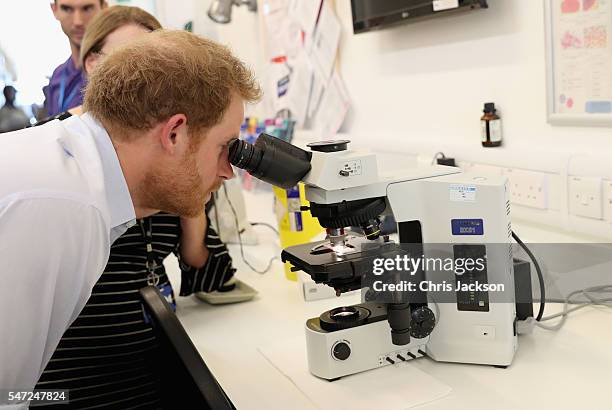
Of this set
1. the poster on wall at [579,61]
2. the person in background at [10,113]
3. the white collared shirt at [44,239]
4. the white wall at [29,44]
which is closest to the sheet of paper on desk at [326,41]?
the poster on wall at [579,61]

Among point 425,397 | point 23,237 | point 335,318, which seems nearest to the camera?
point 23,237

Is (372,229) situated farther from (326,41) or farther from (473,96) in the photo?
(326,41)

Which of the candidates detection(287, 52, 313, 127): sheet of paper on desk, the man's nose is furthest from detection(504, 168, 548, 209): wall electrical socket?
the man's nose

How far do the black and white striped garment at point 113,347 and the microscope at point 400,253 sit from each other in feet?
1.55

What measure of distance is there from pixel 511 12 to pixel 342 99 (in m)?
0.98

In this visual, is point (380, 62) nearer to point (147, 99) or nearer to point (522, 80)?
point (522, 80)

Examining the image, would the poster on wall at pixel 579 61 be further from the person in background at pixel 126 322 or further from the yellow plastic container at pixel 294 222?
the person in background at pixel 126 322

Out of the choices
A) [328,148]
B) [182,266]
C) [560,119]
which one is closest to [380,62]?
[560,119]

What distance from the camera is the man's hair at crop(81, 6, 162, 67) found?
1.77 m

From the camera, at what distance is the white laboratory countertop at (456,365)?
989 millimetres

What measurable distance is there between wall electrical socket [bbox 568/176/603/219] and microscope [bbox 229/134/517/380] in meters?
0.39

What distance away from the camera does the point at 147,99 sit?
1.04 m

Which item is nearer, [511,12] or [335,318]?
[335,318]

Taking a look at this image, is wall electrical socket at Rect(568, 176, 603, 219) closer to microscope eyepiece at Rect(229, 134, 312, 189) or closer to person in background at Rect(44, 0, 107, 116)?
microscope eyepiece at Rect(229, 134, 312, 189)
